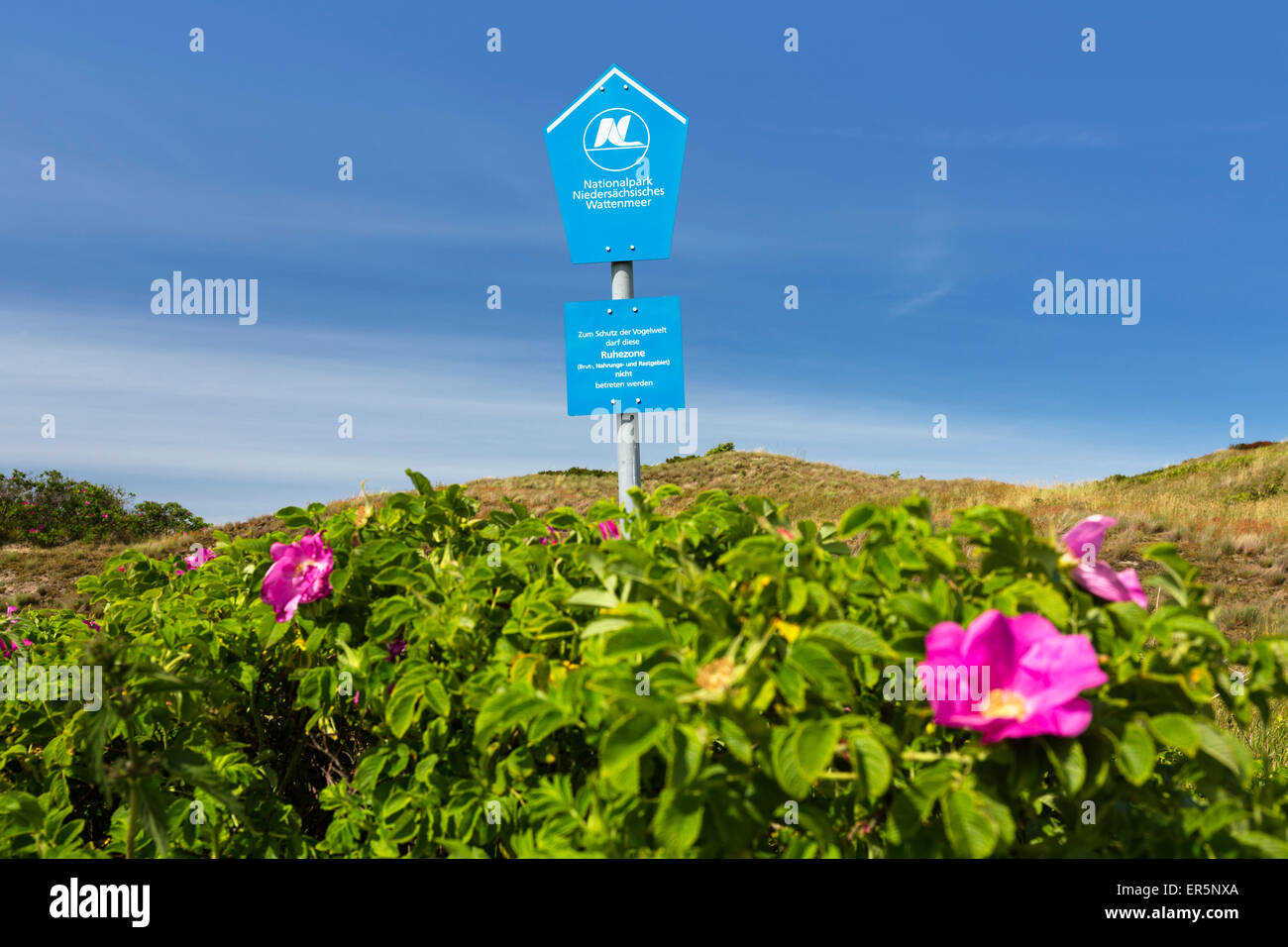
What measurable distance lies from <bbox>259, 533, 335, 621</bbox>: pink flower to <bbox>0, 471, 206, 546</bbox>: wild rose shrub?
1728 cm

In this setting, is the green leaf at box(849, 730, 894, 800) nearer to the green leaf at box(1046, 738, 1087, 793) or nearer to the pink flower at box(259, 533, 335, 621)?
the green leaf at box(1046, 738, 1087, 793)

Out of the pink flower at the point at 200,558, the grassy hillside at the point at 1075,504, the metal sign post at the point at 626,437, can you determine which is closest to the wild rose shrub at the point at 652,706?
the grassy hillside at the point at 1075,504

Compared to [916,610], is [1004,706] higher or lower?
lower

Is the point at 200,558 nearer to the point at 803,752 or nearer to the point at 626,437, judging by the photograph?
the point at 626,437

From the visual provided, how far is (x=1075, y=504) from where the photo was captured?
1326 cm

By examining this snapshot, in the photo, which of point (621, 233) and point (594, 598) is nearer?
point (594, 598)

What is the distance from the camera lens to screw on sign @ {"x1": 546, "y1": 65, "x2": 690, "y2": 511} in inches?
148

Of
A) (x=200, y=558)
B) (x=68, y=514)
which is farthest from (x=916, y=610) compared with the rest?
(x=68, y=514)

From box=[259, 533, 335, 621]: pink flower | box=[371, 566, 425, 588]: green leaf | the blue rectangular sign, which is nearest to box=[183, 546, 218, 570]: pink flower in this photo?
box=[259, 533, 335, 621]: pink flower

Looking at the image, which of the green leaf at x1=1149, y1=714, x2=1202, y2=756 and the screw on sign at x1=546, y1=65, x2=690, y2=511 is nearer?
the green leaf at x1=1149, y1=714, x2=1202, y2=756

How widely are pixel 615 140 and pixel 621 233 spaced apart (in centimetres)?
53

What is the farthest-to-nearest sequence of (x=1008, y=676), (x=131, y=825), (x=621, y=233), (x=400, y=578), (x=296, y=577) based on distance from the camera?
(x=621, y=233)
(x=296, y=577)
(x=400, y=578)
(x=131, y=825)
(x=1008, y=676)
